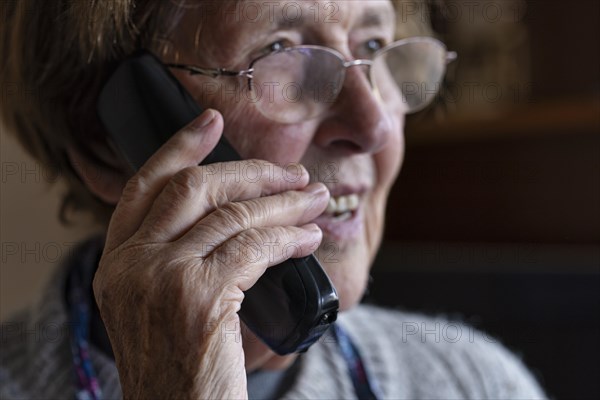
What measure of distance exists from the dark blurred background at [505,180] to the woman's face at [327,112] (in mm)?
507

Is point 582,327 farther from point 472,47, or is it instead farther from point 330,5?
point 472,47

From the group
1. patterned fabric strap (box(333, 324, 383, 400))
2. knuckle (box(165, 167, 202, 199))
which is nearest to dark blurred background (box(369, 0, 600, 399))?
patterned fabric strap (box(333, 324, 383, 400))

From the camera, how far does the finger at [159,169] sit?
815 mm

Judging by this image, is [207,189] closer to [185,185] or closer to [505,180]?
[185,185]

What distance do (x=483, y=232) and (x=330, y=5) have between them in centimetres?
151

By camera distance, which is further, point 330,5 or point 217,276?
point 330,5

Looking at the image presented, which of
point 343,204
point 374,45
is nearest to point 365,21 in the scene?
point 374,45

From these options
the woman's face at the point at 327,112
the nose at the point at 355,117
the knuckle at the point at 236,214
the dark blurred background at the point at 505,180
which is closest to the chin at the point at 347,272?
the woman's face at the point at 327,112

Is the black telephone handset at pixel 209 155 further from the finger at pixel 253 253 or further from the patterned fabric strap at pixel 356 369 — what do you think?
the patterned fabric strap at pixel 356 369

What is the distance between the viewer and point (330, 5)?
0.99 metres

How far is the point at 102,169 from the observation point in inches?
44.0

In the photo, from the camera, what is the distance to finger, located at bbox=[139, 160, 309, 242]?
788 millimetres

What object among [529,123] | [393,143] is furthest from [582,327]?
[529,123]

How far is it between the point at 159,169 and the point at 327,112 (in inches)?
11.0
